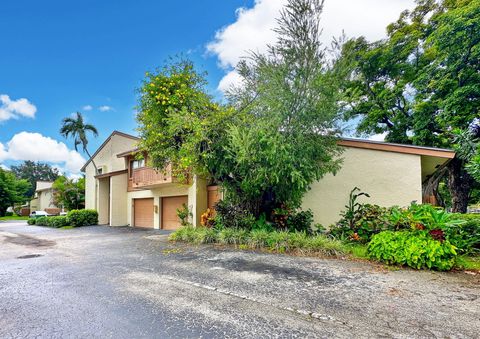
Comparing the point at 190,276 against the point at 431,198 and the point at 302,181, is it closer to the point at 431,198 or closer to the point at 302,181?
the point at 302,181

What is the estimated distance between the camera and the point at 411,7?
52.0ft

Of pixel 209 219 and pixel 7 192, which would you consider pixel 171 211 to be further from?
pixel 7 192

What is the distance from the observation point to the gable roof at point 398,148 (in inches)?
359

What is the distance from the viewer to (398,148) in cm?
971

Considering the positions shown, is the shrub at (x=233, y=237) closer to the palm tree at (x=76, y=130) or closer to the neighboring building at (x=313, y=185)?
the neighboring building at (x=313, y=185)

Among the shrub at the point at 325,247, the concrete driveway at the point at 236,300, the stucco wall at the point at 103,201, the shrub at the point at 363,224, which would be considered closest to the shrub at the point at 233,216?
the shrub at the point at 325,247

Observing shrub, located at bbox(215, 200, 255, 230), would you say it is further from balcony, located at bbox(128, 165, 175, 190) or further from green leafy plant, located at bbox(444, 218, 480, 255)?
green leafy plant, located at bbox(444, 218, 480, 255)

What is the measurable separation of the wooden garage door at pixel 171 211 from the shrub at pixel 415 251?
35.4 ft

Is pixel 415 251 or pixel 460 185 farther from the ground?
pixel 460 185

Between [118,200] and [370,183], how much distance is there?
1625 centimetres

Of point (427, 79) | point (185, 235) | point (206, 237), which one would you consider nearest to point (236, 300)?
point (206, 237)

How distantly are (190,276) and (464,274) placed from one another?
18.4 feet

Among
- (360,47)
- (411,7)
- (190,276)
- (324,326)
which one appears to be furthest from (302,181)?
(411,7)

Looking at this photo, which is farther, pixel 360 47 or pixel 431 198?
pixel 360 47
